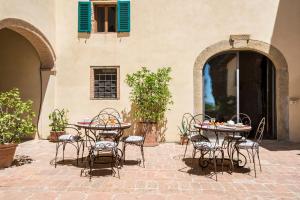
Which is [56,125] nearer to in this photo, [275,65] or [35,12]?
[35,12]

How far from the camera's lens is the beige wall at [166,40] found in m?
8.04

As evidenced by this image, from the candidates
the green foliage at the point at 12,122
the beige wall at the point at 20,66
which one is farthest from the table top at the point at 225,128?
the beige wall at the point at 20,66

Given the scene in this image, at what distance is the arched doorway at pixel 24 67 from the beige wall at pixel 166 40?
308 mm

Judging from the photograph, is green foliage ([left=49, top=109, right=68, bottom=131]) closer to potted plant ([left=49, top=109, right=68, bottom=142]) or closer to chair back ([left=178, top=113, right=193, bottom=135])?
potted plant ([left=49, top=109, right=68, bottom=142])

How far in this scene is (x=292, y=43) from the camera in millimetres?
8031

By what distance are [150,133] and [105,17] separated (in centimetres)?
357

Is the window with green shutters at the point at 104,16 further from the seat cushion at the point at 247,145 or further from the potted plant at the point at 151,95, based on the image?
the seat cushion at the point at 247,145

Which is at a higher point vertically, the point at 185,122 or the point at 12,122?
the point at 12,122

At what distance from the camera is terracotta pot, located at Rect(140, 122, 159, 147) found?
299 inches

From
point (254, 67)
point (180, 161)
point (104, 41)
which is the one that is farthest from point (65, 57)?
point (254, 67)

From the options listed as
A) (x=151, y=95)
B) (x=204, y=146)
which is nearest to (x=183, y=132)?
(x=151, y=95)

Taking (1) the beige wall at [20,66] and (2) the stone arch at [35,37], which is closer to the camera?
(2) the stone arch at [35,37]

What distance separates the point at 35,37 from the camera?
754 centimetres

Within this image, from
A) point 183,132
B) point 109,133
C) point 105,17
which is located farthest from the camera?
point 105,17
